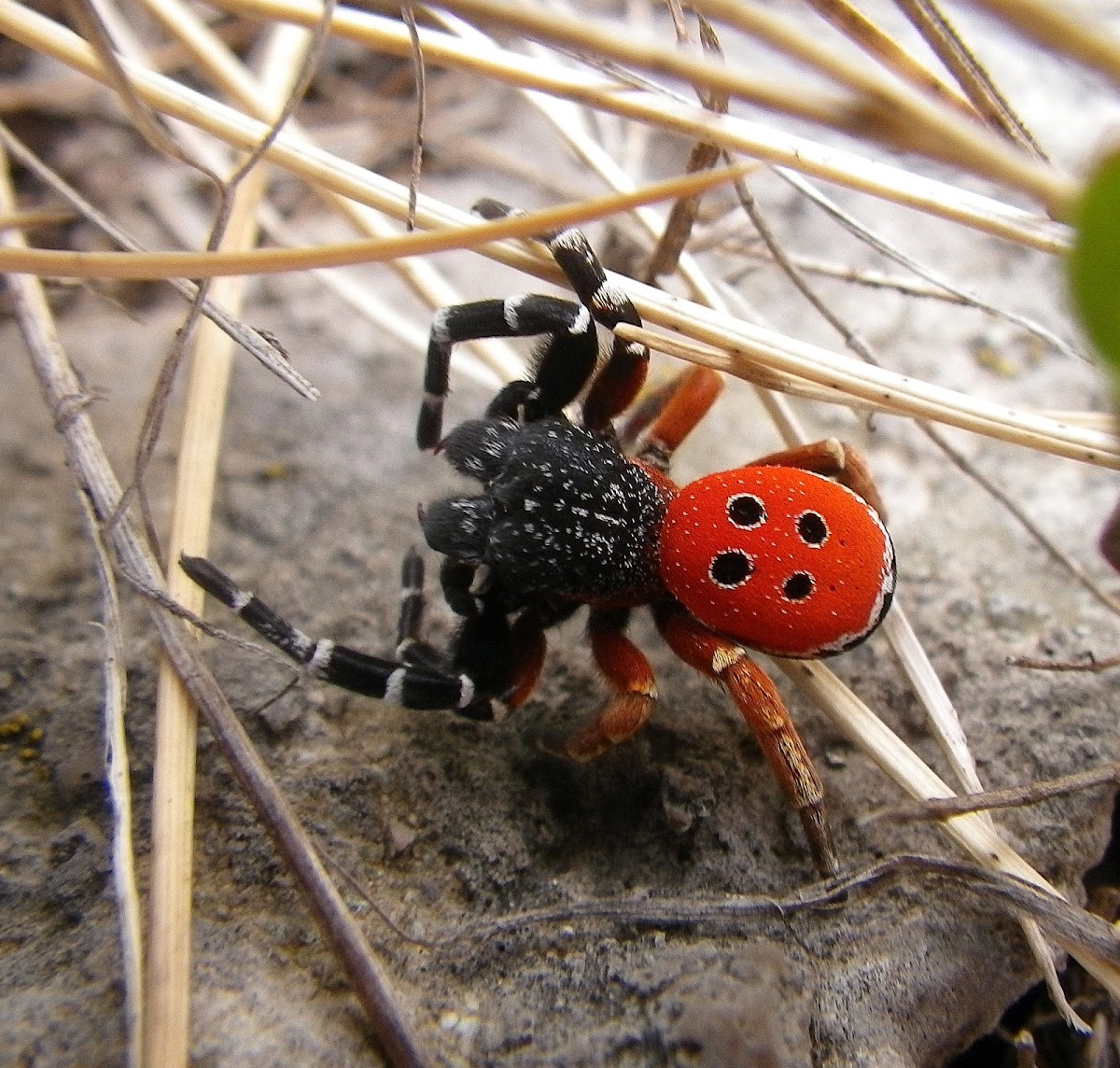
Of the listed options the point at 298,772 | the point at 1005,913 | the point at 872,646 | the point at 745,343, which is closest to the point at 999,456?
the point at 872,646

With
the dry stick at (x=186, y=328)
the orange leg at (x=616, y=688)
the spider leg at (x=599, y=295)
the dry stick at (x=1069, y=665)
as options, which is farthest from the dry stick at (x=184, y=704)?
the dry stick at (x=1069, y=665)

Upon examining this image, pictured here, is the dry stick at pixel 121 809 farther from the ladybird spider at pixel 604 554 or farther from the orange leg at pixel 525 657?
the orange leg at pixel 525 657

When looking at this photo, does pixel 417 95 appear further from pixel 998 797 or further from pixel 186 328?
pixel 998 797

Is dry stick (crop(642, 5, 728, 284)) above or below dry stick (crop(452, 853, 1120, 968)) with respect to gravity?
above

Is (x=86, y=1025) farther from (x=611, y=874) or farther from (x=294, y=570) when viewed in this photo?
(x=294, y=570)

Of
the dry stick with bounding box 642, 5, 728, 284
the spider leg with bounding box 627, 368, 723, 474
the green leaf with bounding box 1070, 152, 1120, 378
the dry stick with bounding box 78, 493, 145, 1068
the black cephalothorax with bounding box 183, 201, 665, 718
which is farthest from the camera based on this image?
the spider leg with bounding box 627, 368, 723, 474

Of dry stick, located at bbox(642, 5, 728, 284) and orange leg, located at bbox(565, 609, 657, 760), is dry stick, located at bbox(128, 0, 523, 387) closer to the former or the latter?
dry stick, located at bbox(642, 5, 728, 284)

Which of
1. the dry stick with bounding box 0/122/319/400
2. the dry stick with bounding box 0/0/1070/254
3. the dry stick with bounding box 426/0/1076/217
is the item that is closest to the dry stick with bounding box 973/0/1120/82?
the dry stick with bounding box 426/0/1076/217

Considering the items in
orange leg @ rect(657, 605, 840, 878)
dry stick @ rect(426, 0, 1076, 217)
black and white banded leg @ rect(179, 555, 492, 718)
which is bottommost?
black and white banded leg @ rect(179, 555, 492, 718)

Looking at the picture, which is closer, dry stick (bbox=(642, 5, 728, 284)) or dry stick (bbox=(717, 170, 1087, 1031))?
dry stick (bbox=(717, 170, 1087, 1031))
